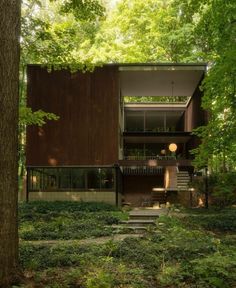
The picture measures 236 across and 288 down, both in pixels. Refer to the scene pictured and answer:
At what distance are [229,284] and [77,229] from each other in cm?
813

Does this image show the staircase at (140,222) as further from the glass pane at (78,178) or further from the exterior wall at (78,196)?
the glass pane at (78,178)

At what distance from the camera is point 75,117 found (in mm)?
23422

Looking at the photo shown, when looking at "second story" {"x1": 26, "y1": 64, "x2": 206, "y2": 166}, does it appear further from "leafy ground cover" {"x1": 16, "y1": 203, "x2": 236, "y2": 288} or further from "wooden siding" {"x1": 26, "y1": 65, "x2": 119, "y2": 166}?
"leafy ground cover" {"x1": 16, "y1": 203, "x2": 236, "y2": 288}

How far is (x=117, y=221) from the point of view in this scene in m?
16.8

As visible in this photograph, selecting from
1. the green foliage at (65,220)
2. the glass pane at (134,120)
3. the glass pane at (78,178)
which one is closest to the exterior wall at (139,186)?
the glass pane at (134,120)

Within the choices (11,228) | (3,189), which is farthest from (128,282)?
(3,189)

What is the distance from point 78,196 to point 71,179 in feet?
3.48

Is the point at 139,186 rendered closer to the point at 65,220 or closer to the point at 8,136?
the point at 65,220

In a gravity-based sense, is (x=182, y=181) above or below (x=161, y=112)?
below

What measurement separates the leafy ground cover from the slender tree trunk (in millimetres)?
539

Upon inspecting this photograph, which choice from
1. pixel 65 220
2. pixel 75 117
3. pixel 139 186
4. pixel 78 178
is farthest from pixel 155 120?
pixel 65 220

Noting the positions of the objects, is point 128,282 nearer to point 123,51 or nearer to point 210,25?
point 210,25

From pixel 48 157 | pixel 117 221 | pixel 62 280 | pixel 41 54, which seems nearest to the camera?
pixel 62 280

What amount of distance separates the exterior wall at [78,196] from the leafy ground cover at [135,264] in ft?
37.8
